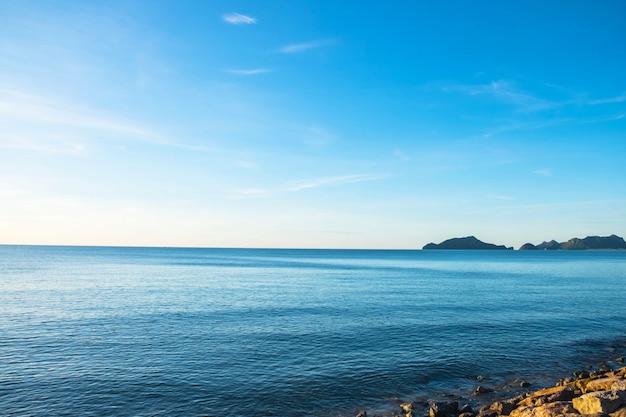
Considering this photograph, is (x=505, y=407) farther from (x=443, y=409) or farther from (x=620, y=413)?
(x=620, y=413)

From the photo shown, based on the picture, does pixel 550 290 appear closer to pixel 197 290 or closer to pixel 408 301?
pixel 408 301

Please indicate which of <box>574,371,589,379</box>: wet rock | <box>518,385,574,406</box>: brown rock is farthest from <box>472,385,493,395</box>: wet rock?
<box>574,371,589,379</box>: wet rock

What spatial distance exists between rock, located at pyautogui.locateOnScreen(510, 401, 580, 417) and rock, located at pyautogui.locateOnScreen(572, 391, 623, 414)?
0.58m

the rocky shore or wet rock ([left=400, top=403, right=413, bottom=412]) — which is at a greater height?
the rocky shore

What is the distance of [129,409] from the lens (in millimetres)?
25938

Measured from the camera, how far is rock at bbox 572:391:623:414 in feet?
63.6

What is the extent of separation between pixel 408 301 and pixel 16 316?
5991 cm

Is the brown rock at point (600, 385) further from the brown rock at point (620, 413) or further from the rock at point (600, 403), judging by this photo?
the brown rock at point (620, 413)

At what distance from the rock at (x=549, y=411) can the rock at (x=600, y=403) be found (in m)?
0.58

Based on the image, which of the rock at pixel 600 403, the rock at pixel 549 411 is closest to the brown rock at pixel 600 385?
the rock at pixel 549 411

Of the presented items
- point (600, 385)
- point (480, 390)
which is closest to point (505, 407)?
point (480, 390)

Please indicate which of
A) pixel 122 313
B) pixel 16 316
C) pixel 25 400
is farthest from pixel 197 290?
pixel 25 400

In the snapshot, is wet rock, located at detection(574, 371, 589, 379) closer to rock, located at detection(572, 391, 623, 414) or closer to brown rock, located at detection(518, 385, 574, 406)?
brown rock, located at detection(518, 385, 574, 406)

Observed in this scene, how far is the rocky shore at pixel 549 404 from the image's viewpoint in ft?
64.7
